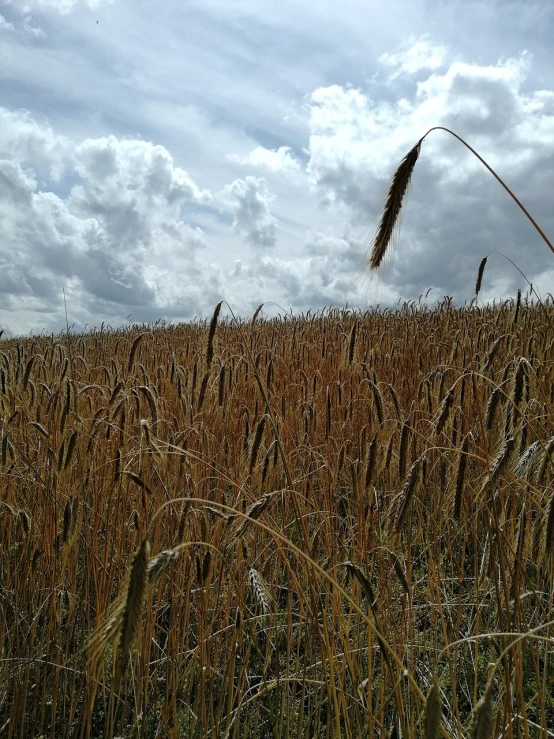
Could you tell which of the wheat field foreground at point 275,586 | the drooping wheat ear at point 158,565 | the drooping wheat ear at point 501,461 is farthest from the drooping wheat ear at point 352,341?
the drooping wheat ear at point 158,565

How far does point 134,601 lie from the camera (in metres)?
0.72

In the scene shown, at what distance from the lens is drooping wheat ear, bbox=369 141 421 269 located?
6.77ft

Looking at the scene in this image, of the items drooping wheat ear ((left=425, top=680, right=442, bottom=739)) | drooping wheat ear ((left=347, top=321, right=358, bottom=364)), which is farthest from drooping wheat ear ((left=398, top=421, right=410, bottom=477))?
drooping wheat ear ((left=347, top=321, right=358, bottom=364))

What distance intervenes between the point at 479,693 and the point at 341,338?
3.41 meters

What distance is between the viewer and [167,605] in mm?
2230

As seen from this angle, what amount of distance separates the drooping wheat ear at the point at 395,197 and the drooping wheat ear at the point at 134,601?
176 cm

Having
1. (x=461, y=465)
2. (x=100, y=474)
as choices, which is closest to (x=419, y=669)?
(x=461, y=465)

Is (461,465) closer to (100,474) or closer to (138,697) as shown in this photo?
(138,697)

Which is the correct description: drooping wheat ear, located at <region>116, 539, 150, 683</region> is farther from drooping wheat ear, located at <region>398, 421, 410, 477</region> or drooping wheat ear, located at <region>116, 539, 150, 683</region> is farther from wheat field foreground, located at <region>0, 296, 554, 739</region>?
drooping wheat ear, located at <region>398, 421, 410, 477</region>

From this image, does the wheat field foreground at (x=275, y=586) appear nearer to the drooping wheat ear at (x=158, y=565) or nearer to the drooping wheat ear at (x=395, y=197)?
the drooping wheat ear at (x=158, y=565)

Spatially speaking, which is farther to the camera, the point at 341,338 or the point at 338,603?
the point at 341,338

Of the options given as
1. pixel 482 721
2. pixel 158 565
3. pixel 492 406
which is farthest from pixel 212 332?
pixel 482 721

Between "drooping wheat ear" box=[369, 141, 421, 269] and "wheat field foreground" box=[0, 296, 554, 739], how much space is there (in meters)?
0.60

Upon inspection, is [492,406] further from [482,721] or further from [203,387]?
[203,387]
